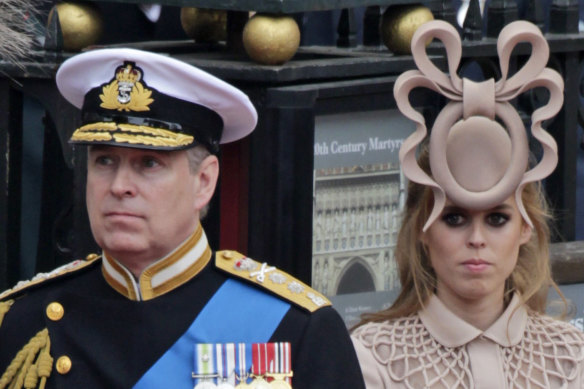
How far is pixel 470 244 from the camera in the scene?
418cm

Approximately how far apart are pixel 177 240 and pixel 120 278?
18 cm

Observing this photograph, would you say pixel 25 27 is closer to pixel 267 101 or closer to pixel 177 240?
pixel 267 101

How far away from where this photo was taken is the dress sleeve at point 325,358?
11.9ft

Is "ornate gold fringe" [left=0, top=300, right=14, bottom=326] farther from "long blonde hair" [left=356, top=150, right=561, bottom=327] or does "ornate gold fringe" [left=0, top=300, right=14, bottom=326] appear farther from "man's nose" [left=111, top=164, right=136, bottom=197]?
"long blonde hair" [left=356, top=150, right=561, bottom=327]

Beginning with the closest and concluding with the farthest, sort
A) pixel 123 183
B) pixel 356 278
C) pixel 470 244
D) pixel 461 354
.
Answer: pixel 123 183, pixel 470 244, pixel 461 354, pixel 356 278

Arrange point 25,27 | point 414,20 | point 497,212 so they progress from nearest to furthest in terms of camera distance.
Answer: point 497,212 → point 25,27 → point 414,20

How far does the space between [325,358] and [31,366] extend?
0.66 meters

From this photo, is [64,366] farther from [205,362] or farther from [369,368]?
[369,368]

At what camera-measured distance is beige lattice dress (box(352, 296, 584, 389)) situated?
13.9ft

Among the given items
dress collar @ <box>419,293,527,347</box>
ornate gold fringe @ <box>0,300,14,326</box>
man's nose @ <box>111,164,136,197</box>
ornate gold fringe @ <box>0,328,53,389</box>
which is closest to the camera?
man's nose @ <box>111,164,136,197</box>

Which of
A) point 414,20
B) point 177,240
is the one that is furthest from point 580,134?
point 177,240

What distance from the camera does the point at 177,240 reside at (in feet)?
11.7

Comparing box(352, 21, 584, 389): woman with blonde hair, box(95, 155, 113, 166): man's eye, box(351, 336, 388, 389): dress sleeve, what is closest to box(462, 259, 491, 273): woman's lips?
box(352, 21, 584, 389): woman with blonde hair

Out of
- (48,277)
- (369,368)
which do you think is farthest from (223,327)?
(369,368)
